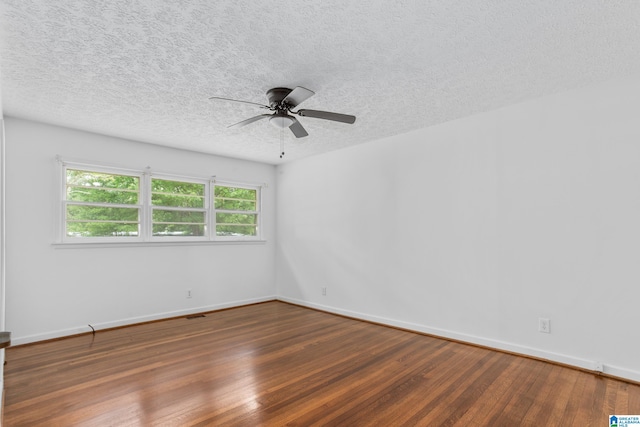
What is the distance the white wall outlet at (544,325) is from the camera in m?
3.14

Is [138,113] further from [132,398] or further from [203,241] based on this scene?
[132,398]

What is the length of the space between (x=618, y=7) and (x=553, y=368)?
9.25ft

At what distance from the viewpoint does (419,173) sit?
4188mm

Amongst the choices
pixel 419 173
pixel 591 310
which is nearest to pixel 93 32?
pixel 419 173

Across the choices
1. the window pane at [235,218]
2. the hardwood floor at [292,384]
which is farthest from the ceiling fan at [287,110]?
the window pane at [235,218]

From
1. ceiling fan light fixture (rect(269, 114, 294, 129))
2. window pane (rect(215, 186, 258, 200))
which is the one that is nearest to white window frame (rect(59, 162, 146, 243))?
window pane (rect(215, 186, 258, 200))

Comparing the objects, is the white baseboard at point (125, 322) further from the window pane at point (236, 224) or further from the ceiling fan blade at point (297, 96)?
the ceiling fan blade at point (297, 96)

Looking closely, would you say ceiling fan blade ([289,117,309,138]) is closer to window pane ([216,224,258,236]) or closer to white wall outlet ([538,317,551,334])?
window pane ([216,224,258,236])

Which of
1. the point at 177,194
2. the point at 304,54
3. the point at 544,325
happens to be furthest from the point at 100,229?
the point at 544,325

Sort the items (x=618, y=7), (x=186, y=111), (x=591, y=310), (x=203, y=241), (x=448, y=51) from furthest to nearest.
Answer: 1. (x=203, y=241)
2. (x=186, y=111)
3. (x=591, y=310)
4. (x=448, y=51)
5. (x=618, y=7)

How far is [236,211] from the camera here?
571cm

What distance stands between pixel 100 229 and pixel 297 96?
331cm

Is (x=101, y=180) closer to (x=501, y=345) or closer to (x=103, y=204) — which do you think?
(x=103, y=204)

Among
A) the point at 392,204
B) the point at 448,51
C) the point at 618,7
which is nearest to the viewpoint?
the point at 618,7
